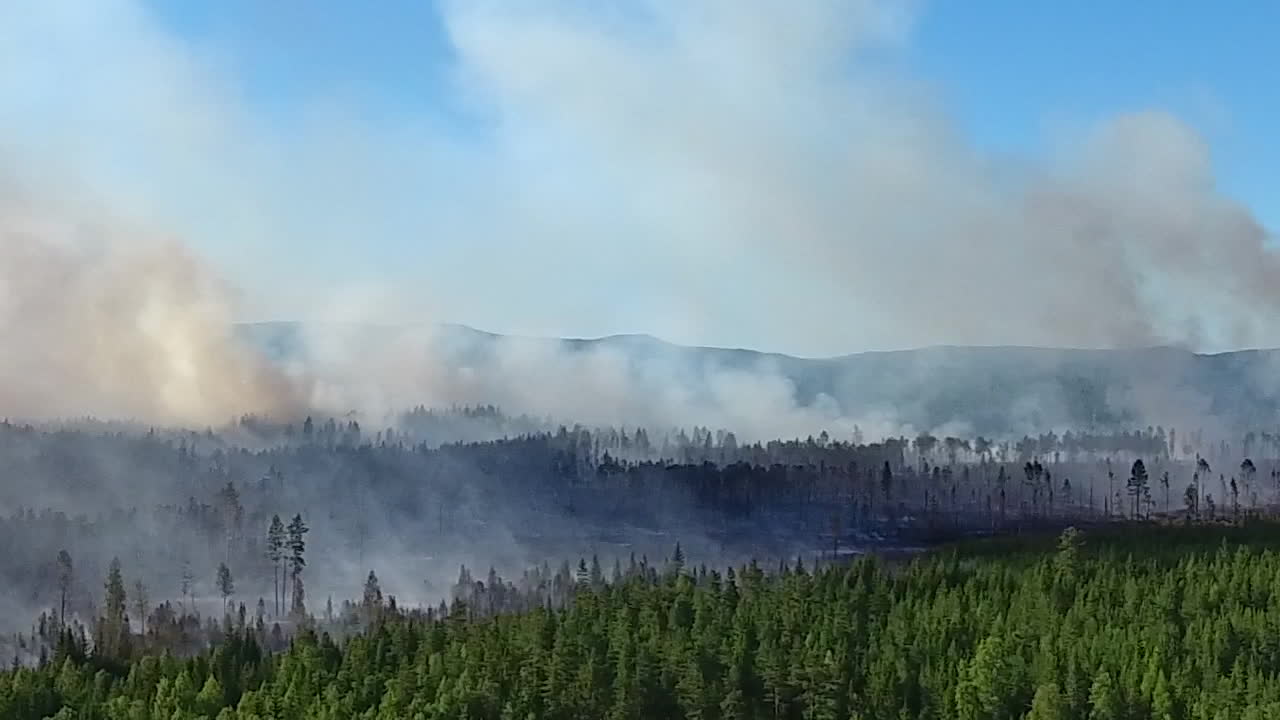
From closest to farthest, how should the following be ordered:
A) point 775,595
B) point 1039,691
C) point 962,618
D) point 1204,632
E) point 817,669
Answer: point 1039,691
point 817,669
point 1204,632
point 962,618
point 775,595

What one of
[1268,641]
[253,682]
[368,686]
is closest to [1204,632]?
[1268,641]

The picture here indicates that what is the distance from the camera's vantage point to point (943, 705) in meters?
128

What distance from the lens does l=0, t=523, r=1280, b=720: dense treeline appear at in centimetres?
12656

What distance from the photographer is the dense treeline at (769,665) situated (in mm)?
126562

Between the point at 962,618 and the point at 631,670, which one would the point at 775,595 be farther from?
the point at 631,670

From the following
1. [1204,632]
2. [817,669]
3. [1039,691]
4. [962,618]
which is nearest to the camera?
[1039,691]

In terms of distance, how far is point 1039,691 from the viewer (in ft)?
398

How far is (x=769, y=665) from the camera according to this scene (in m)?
135

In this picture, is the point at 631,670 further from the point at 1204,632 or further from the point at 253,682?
the point at 1204,632

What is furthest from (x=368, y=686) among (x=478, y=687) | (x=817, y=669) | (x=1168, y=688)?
(x=1168, y=688)

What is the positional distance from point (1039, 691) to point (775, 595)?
213 ft

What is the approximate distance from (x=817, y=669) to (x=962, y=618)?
3927 cm

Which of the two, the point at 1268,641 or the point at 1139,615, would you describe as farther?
the point at 1139,615

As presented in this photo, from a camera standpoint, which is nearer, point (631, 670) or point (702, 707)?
point (702, 707)
